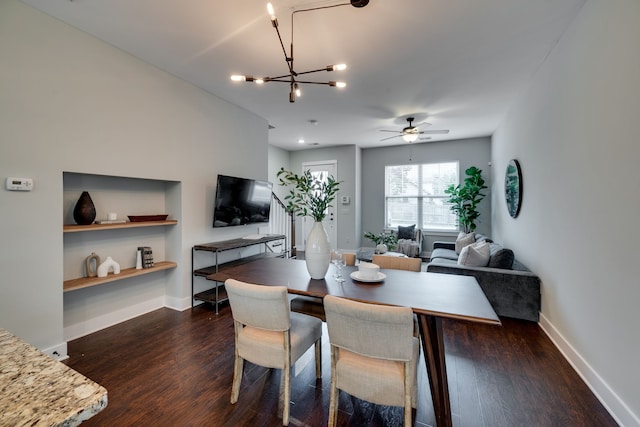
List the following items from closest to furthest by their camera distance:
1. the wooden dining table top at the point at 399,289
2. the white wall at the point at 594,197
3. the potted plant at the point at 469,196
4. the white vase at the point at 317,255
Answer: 1. the wooden dining table top at the point at 399,289
2. the white wall at the point at 594,197
3. the white vase at the point at 317,255
4. the potted plant at the point at 469,196

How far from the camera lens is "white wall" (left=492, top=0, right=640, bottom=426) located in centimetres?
167

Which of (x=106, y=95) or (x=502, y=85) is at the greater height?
(x=502, y=85)

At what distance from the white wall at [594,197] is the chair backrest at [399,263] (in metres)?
1.23

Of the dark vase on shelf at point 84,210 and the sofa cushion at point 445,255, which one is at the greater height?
the dark vase on shelf at point 84,210

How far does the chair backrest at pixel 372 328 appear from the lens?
1.31m

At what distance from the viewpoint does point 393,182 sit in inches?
288

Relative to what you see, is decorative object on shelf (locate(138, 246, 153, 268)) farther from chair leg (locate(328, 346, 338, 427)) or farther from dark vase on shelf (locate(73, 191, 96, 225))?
chair leg (locate(328, 346, 338, 427))

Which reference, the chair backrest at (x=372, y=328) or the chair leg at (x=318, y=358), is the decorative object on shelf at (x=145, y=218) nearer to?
the chair leg at (x=318, y=358)

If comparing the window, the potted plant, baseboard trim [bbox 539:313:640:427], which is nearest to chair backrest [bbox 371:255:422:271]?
baseboard trim [bbox 539:313:640:427]

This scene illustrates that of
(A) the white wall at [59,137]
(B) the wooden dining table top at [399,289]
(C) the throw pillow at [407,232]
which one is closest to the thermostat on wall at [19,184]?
(A) the white wall at [59,137]

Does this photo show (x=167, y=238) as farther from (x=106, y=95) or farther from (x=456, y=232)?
(x=456, y=232)

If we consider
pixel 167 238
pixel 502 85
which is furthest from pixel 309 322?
pixel 502 85

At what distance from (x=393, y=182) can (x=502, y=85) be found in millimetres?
3845

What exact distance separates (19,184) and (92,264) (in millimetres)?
1001
